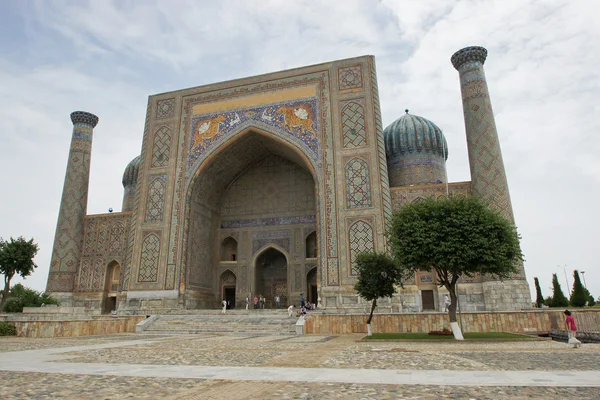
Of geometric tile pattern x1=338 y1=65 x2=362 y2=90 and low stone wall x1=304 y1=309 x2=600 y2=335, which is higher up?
geometric tile pattern x1=338 y1=65 x2=362 y2=90

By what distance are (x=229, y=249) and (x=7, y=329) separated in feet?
27.0

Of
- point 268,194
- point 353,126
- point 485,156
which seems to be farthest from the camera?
point 268,194

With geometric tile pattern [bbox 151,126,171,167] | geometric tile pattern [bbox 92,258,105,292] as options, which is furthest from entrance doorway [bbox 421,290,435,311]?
geometric tile pattern [bbox 92,258,105,292]

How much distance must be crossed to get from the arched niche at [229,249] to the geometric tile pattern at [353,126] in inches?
223

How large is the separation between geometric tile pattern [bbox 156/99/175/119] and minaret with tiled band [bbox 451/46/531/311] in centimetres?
951

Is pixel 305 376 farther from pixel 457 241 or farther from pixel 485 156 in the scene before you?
pixel 485 156

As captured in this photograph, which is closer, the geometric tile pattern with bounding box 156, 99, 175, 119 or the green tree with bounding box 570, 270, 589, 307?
the geometric tile pattern with bounding box 156, 99, 175, 119

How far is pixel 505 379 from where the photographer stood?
2.79m

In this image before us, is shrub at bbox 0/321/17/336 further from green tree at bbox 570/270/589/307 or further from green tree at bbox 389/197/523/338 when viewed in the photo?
green tree at bbox 570/270/589/307

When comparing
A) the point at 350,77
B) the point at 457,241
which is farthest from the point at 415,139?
the point at 457,241

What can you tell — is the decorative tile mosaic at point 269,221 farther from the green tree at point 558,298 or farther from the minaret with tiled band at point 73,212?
the green tree at point 558,298

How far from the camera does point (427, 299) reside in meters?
12.5

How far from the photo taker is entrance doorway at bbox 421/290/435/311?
40.7 ft

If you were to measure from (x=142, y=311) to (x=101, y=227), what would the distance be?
4.19m
